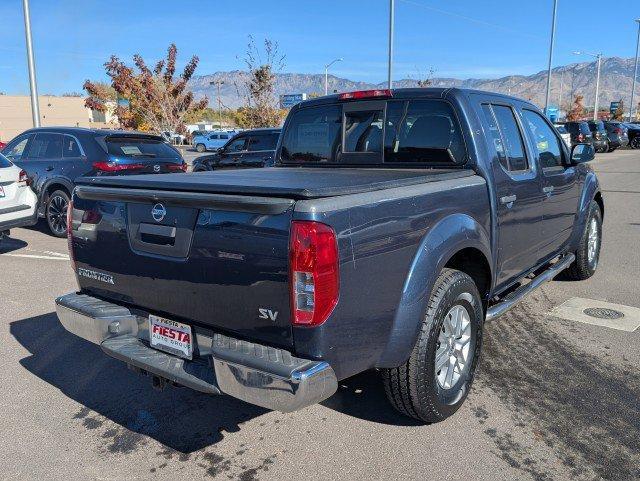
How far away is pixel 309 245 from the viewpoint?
2463mm

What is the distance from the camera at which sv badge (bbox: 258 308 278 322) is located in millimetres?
2590

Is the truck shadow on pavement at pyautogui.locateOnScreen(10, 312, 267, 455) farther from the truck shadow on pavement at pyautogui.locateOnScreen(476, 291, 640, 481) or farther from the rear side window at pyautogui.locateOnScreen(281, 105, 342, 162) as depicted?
the rear side window at pyautogui.locateOnScreen(281, 105, 342, 162)

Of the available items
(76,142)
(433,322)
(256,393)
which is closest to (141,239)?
(256,393)

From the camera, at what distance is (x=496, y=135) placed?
13.8 feet

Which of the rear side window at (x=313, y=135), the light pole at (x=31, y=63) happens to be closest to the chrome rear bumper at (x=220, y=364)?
the rear side window at (x=313, y=135)

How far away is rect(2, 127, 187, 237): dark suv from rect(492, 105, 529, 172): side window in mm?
6291

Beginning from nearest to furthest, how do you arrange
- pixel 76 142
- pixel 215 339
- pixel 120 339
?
pixel 215 339
pixel 120 339
pixel 76 142

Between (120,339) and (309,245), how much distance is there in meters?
1.44

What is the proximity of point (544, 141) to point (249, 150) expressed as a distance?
923cm

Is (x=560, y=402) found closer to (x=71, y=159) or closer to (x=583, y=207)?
(x=583, y=207)

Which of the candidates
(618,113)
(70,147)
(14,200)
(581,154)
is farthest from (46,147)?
(618,113)

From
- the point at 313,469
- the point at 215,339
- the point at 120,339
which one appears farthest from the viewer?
the point at 120,339

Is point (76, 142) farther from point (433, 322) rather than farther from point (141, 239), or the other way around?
point (433, 322)

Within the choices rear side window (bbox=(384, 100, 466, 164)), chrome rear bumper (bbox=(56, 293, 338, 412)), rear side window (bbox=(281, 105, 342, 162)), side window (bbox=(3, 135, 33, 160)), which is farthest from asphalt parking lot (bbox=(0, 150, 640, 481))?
side window (bbox=(3, 135, 33, 160))
